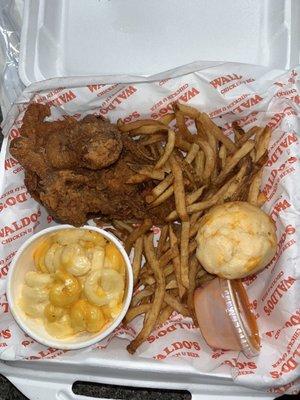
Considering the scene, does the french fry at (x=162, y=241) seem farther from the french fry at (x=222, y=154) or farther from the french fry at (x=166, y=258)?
the french fry at (x=222, y=154)

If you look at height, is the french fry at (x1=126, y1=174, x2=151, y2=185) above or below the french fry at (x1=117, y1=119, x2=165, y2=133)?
below

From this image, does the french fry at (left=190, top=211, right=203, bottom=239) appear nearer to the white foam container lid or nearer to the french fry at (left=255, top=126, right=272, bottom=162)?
the french fry at (left=255, top=126, right=272, bottom=162)

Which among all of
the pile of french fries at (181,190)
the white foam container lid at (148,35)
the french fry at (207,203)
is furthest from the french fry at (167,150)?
the white foam container lid at (148,35)

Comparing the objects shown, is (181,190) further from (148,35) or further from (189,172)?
(148,35)

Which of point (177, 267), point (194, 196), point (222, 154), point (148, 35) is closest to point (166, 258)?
point (177, 267)

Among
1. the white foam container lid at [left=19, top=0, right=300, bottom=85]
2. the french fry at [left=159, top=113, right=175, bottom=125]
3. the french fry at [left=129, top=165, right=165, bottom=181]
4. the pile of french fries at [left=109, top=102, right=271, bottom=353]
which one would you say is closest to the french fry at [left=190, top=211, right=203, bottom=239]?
the pile of french fries at [left=109, top=102, right=271, bottom=353]

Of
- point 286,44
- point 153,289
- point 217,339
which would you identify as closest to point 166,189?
point 153,289

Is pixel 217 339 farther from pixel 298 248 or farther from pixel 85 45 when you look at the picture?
pixel 85 45
